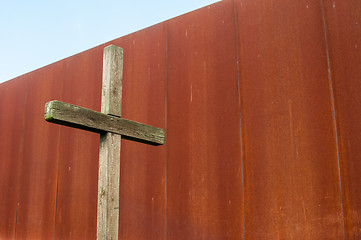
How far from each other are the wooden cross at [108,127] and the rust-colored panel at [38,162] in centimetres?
370

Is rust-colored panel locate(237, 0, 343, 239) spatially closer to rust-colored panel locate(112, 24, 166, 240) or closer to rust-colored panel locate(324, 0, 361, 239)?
rust-colored panel locate(324, 0, 361, 239)

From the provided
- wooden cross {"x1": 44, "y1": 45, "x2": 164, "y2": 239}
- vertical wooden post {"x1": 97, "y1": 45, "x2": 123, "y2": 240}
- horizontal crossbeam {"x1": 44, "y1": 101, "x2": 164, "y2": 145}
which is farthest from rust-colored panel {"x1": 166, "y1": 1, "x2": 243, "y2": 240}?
vertical wooden post {"x1": 97, "y1": 45, "x2": 123, "y2": 240}

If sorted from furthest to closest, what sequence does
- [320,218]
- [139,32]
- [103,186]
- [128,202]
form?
1. [139,32]
2. [128,202]
3. [320,218]
4. [103,186]

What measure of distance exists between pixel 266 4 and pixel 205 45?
2.58 feet

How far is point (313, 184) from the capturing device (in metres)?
3.49

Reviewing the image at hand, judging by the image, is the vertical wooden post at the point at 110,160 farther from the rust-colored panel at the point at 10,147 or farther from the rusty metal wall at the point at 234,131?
the rust-colored panel at the point at 10,147

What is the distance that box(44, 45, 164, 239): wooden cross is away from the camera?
2.06 m

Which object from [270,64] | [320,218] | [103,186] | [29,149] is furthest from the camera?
[29,149]

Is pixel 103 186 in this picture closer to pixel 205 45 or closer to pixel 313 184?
pixel 313 184

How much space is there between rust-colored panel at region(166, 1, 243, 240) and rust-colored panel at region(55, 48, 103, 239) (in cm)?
126

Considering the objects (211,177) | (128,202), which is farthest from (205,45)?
(128,202)

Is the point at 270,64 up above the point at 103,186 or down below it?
above

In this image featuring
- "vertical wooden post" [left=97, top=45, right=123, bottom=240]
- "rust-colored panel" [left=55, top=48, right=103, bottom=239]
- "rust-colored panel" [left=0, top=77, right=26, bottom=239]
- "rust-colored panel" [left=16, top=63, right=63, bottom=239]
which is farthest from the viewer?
"rust-colored panel" [left=0, top=77, right=26, bottom=239]

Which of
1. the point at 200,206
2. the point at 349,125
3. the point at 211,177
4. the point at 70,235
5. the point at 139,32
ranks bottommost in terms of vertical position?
the point at 70,235
